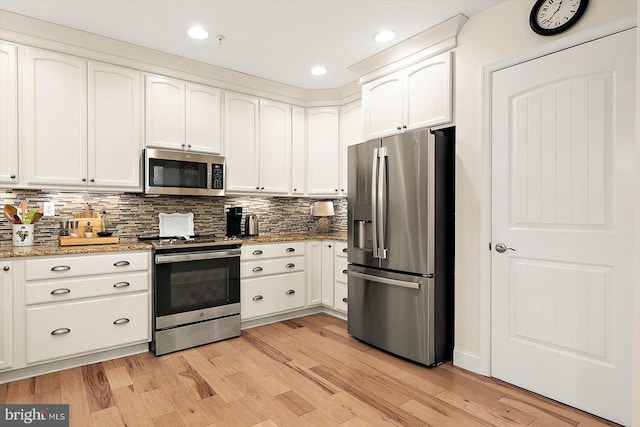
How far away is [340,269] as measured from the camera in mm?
3918

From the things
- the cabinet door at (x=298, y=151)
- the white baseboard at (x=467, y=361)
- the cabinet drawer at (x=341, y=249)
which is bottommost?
the white baseboard at (x=467, y=361)

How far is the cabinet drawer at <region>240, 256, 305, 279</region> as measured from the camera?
3576 mm

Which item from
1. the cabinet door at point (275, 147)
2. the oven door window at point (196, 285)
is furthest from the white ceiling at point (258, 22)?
the oven door window at point (196, 285)

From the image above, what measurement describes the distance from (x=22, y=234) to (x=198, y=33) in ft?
6.73

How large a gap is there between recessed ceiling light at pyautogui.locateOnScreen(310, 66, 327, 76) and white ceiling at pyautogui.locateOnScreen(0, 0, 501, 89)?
19 centimetres

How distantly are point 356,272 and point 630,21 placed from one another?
239cm

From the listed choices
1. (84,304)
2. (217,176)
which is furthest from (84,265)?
(217,176)

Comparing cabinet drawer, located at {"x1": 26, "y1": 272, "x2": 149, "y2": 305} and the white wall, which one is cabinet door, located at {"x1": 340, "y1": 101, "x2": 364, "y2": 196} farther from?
cabinet drawer, located at {"x1": 26, "y1": 272, "x2": 149, "y2": 305}

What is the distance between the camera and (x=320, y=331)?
358 centimetres

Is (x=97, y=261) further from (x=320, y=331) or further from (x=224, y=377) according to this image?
(x=320, y=331)

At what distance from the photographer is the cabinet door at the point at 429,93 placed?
282 cm

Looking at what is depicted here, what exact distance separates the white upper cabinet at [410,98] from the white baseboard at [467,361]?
1.73 metres

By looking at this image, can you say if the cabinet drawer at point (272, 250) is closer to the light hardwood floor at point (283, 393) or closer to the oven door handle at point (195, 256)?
the oven door handle at point (195, 256)

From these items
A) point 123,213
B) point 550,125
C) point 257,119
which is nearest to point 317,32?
point 257,119
